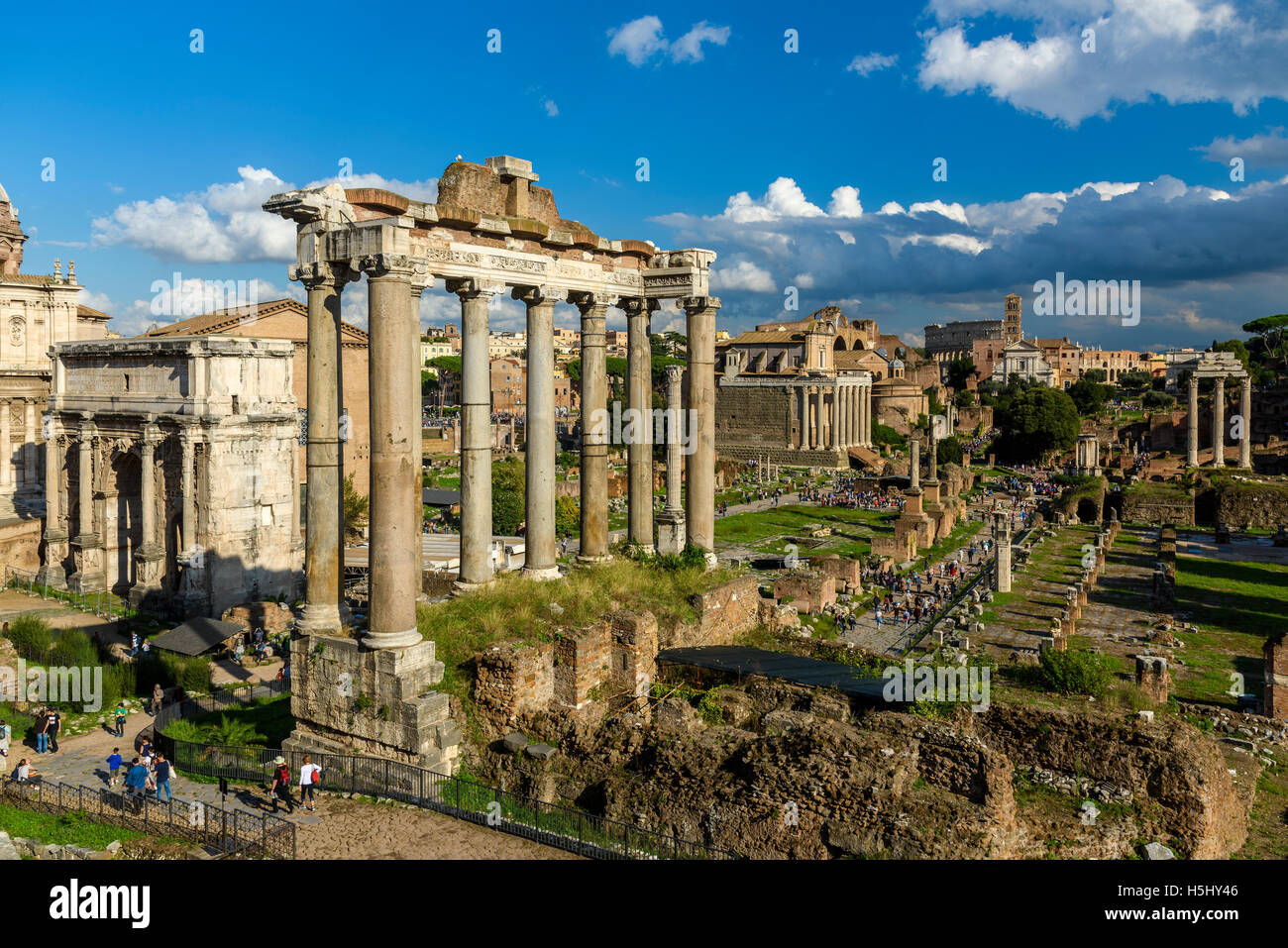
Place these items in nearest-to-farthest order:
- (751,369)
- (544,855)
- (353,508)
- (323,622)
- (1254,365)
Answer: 1. (544,855)
2. (323,622)
3. (353,508)
4. (751,369)
5. (1254,365)

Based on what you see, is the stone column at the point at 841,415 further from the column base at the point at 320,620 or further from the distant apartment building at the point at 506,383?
the column base at the point at 320,620

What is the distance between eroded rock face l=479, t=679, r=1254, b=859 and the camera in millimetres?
9031

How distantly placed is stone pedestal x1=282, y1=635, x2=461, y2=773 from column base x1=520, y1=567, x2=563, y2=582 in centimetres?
345

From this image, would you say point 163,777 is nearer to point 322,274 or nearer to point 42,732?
point 322,274

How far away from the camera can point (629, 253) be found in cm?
1620

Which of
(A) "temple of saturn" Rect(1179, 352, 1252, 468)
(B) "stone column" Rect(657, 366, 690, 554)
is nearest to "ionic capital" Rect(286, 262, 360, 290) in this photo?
(B) "stone column" Rect(657, 366, 690, 554)

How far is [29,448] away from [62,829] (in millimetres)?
35707

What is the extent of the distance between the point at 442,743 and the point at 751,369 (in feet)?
302

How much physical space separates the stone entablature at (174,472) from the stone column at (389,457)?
833 inches

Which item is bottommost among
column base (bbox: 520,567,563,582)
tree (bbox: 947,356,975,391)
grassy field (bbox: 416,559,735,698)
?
grassy field (bbox: 416,559,735,698)

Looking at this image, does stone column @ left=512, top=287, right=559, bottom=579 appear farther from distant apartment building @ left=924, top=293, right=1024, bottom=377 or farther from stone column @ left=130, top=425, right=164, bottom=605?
distant apartment building @ left=924, top=293, right=1024, bottom=377

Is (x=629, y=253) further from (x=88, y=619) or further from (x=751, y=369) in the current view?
(x=751, y=369)

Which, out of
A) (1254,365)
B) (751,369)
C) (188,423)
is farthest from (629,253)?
(1254,365)

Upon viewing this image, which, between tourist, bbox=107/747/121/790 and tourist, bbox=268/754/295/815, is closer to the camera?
tourist, bbox=268/754/295/815
